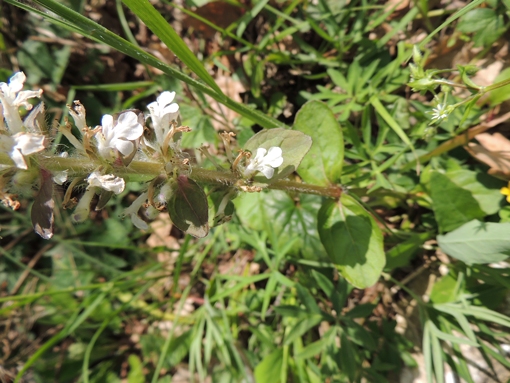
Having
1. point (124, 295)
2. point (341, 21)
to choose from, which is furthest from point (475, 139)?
point (124, 295)

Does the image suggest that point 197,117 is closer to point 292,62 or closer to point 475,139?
point 292,62

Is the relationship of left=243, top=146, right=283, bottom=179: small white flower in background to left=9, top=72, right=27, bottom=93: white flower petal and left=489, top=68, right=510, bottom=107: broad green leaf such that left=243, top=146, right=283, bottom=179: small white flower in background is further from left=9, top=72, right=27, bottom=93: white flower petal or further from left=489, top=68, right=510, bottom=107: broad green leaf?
left=489, top=68, right=510, bottom=107: broad green leaf

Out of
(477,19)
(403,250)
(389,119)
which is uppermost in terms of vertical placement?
(477,19)

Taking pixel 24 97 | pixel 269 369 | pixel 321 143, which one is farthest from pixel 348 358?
pixel 24 97

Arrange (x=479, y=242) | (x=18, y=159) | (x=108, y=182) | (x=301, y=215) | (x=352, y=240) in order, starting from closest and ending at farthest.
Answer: (x=18, y=159) → (x=108, y=182) → (x=479, y=242) → (x=352, y=240) → (x=301, y=215)

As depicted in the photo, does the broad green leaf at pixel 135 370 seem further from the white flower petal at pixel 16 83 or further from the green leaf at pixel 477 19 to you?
the green leaf at pixel 477 19

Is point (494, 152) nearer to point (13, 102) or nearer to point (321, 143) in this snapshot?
point (321, 143)

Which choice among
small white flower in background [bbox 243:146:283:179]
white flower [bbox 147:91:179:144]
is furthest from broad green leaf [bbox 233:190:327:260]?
→ white flower [bbox 147:91:179:144]
